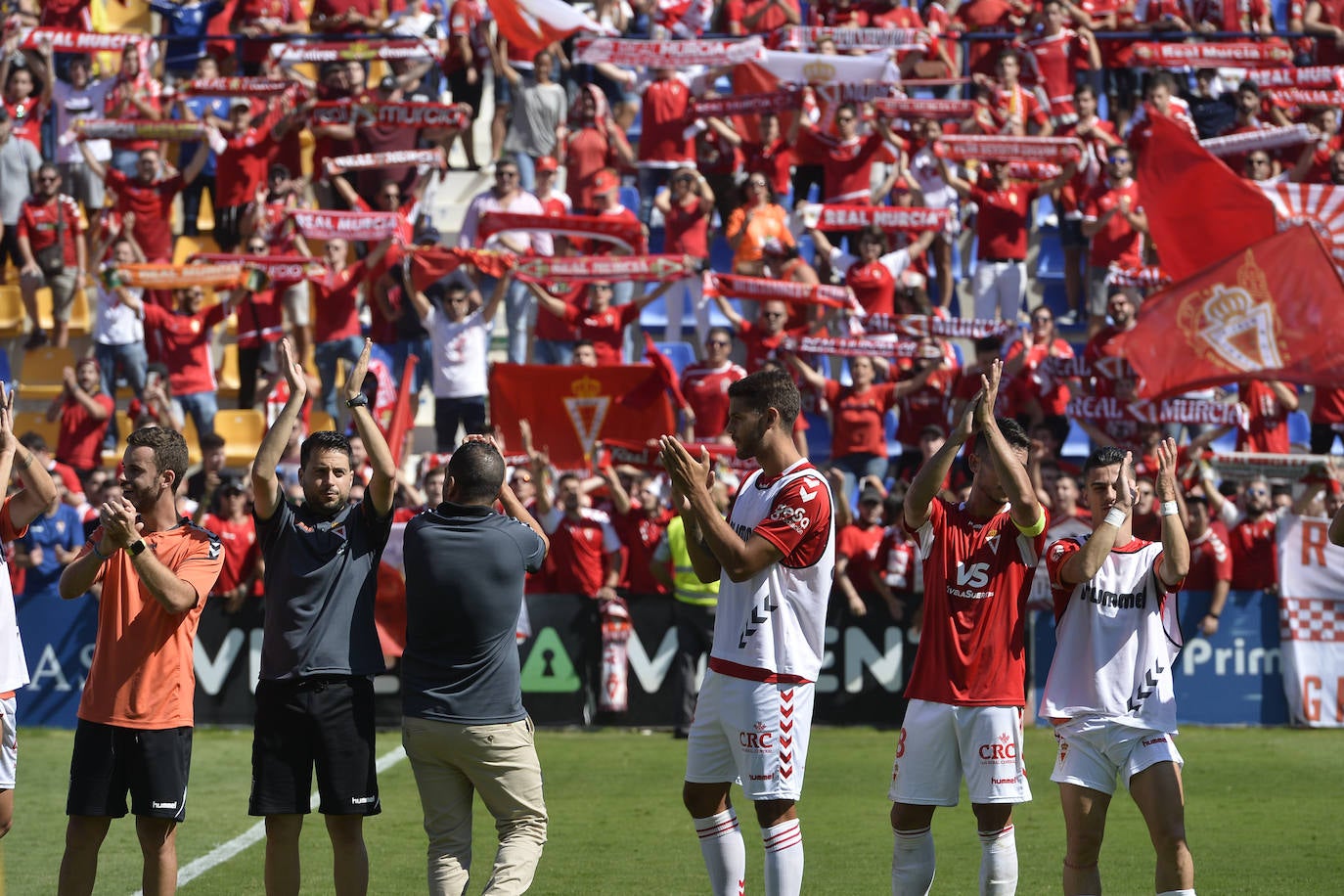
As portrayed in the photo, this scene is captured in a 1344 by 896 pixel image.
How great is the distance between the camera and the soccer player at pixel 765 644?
6.68 metres

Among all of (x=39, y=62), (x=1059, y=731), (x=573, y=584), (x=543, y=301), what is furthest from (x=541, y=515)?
(x=39, y=62)

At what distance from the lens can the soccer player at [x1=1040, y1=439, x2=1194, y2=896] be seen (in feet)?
23.1

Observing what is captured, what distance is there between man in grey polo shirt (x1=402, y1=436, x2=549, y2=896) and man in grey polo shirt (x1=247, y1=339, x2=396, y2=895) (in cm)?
27

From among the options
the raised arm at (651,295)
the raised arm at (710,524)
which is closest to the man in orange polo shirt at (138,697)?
the raised arm at (710,524)

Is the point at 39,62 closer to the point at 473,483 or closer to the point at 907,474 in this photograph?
the point at 907,474

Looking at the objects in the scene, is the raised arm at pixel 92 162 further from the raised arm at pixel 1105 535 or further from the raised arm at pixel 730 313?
the raised arm at pixel 1105 535

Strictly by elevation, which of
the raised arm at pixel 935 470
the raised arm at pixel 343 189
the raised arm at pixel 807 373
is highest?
the raised arm at pixel 343 189

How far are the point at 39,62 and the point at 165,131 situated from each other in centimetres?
299

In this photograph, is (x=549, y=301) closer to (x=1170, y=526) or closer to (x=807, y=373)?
(x=807, y=373)

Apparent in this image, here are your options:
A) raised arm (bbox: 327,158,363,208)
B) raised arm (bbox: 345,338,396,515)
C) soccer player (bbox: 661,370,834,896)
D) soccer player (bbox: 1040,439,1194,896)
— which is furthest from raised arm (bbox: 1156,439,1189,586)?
raised arm (bbox: 327,158,363,208)

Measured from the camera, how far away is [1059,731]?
23.9 ft

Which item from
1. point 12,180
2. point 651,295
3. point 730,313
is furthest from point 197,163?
point 730,313

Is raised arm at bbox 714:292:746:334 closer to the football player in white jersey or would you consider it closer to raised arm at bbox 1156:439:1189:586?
raised arm at bbox 1156:439:1189:586

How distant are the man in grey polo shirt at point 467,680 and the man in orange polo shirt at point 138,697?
96 centimetres
